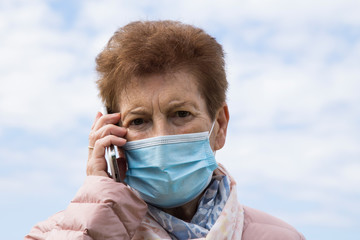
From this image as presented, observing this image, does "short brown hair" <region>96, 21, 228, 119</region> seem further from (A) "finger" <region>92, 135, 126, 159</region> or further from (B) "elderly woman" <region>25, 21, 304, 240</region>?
(A) "finger" <region>92, 135, 126, 159</region>

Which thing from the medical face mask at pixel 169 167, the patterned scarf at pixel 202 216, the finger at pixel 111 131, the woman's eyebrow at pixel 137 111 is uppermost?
the woman's eyebrow at pixel 137 111

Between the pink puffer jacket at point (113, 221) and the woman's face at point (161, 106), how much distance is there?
45 centimetres

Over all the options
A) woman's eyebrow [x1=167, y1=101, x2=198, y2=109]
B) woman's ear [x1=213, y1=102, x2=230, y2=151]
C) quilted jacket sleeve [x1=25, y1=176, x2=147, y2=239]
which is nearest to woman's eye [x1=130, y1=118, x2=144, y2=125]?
woman's eyebrow [x1=167, y1=101, x2=198, y2=109]

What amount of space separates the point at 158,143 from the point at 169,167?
0.60ft

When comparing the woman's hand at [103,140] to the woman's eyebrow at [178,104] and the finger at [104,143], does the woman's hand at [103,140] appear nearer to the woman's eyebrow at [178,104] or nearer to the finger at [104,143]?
the finger at [104,143]

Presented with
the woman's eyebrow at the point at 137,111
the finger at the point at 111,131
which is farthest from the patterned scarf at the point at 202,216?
the woman's eyebrow at the point at 137,111

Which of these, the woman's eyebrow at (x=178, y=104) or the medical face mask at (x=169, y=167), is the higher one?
the woman's eyebrow at (x=178, y=104)

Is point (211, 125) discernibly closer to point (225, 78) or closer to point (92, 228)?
point (225, 78)

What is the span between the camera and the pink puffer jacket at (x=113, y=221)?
13.0 ft

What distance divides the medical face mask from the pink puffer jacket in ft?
0.55

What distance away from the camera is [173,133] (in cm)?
424

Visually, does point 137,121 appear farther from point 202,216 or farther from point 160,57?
point 202,216

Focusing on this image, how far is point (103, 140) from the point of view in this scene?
428 cm

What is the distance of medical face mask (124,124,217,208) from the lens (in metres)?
4.19
